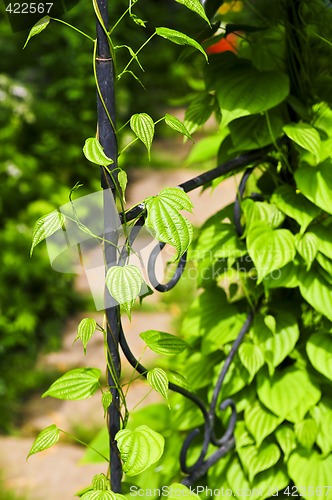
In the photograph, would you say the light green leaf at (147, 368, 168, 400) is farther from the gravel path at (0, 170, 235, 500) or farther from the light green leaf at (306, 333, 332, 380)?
the gravel path at (0, 170, 235, 500)

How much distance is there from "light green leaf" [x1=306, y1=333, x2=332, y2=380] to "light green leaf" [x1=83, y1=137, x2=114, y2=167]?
61 centimetres

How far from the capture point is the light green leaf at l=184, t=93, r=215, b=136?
137 cm

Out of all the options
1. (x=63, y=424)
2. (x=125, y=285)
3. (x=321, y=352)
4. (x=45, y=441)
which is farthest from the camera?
(x=63, y=424)

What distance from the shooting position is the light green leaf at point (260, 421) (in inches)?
51.9

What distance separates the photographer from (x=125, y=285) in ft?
2.94

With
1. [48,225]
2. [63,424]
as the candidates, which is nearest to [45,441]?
[48,225]

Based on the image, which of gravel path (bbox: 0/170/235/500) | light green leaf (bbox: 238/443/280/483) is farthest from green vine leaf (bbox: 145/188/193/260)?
gravel path (bbox: 0/170/235/500)

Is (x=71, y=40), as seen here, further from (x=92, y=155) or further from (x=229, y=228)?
(x=92, y=155)

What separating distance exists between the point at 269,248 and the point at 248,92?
29 centimetres

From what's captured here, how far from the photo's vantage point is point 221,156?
1.46 m

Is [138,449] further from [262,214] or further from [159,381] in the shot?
[262,214]

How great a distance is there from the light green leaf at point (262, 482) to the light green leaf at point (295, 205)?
1.67 ft

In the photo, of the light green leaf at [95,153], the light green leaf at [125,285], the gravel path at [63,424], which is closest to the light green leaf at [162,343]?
the light green leaf at [125,285]

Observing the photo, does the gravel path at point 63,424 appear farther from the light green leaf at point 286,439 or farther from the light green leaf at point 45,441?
the light green leaf at point 45,441
